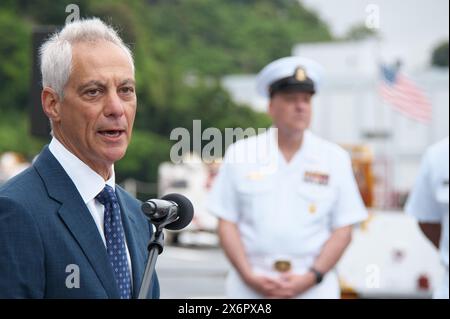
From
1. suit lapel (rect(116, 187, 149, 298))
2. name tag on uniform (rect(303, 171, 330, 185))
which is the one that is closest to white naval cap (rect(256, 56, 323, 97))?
name tag on uniform (rect(303, 171, 330, 185))

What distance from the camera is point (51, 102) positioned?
2.18 m

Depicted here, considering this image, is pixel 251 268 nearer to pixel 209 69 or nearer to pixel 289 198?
pixel 289 198

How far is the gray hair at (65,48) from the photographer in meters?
2.13

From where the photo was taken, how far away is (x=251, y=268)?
4.11 meters

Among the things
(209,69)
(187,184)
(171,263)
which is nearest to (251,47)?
(209,69)

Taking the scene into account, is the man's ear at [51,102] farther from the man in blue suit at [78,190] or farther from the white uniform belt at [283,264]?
the white uniform belt at [283,264]

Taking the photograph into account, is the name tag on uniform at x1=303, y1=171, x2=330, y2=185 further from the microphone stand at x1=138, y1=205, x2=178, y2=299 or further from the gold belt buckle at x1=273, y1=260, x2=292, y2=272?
the microphone stand at x1=138, y1=205, x2=178, y2=299

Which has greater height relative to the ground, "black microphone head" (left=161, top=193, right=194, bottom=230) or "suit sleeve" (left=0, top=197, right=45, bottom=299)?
"black microphone head" (left=161, top=193, right=194, bottom=230)

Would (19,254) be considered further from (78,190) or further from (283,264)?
(283,264)

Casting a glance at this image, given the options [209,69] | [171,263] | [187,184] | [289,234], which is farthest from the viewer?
[209,69]

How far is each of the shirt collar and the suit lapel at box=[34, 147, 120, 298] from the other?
2 cm

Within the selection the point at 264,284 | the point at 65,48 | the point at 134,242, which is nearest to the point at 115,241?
the point at 134,242

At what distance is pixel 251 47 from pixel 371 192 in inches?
2347

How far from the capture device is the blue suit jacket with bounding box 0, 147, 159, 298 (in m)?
1.96
